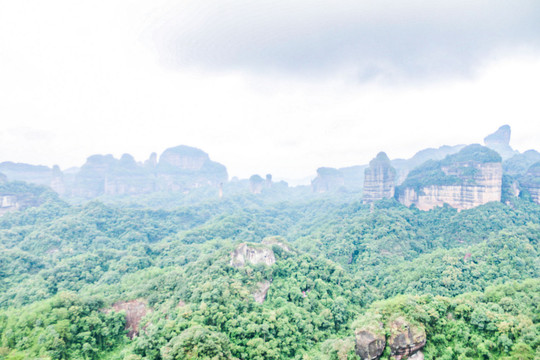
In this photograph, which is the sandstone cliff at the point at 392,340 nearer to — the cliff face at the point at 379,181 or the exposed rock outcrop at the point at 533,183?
the exposed rock outcrop at the point at 533,183

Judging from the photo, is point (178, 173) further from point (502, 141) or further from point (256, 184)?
point (502, 141)

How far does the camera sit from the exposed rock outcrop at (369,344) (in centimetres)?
2300

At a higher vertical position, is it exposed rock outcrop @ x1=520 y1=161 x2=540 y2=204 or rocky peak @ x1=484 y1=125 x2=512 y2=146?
rocky peak @ x1=484 y1=125 x2=512 y2=146

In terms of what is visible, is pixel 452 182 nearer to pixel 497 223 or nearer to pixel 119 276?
pixel 497 223

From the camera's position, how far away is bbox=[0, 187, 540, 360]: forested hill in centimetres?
2370

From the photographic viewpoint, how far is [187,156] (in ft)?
653

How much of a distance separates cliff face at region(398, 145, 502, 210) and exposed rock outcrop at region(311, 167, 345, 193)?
3877 inches

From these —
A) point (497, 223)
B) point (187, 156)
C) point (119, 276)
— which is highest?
point (187, 156)

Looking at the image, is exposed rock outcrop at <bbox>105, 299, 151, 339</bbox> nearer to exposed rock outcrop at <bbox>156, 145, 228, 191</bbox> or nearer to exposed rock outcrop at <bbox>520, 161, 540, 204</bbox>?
exposed rock outcrop at <bbox>520, 161, 540, 204</bbox>

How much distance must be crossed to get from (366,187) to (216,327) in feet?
274

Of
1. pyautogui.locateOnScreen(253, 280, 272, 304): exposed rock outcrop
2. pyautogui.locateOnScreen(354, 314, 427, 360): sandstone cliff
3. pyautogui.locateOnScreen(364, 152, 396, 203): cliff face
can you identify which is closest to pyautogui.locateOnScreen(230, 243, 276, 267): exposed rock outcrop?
pyautogui.locateOnScreen(253, 280, 272, 304): exposed rock outcrop

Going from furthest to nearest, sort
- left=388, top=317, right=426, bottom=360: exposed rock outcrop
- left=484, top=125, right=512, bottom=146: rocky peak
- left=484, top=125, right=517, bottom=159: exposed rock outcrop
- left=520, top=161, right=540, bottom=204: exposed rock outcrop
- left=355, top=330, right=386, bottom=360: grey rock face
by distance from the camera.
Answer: left=484, top=125, right=512, bottom=146: rocky peak < left=484, top=125, right=517, bottom=159: exposed rock outcrop < left=520, top=161, right=540, bottom=204: exposed rock outcrop < left=388, top=317, right=426, bottom=360: exposed rock outcrop < left=355, top=330, right=386, bottom=360: grey rock face

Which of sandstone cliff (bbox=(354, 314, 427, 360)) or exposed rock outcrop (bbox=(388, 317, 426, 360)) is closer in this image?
sandstone cliff (bbox=(354, 314, 427, 360))

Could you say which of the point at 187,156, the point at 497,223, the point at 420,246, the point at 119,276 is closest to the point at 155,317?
the point at 119,276
